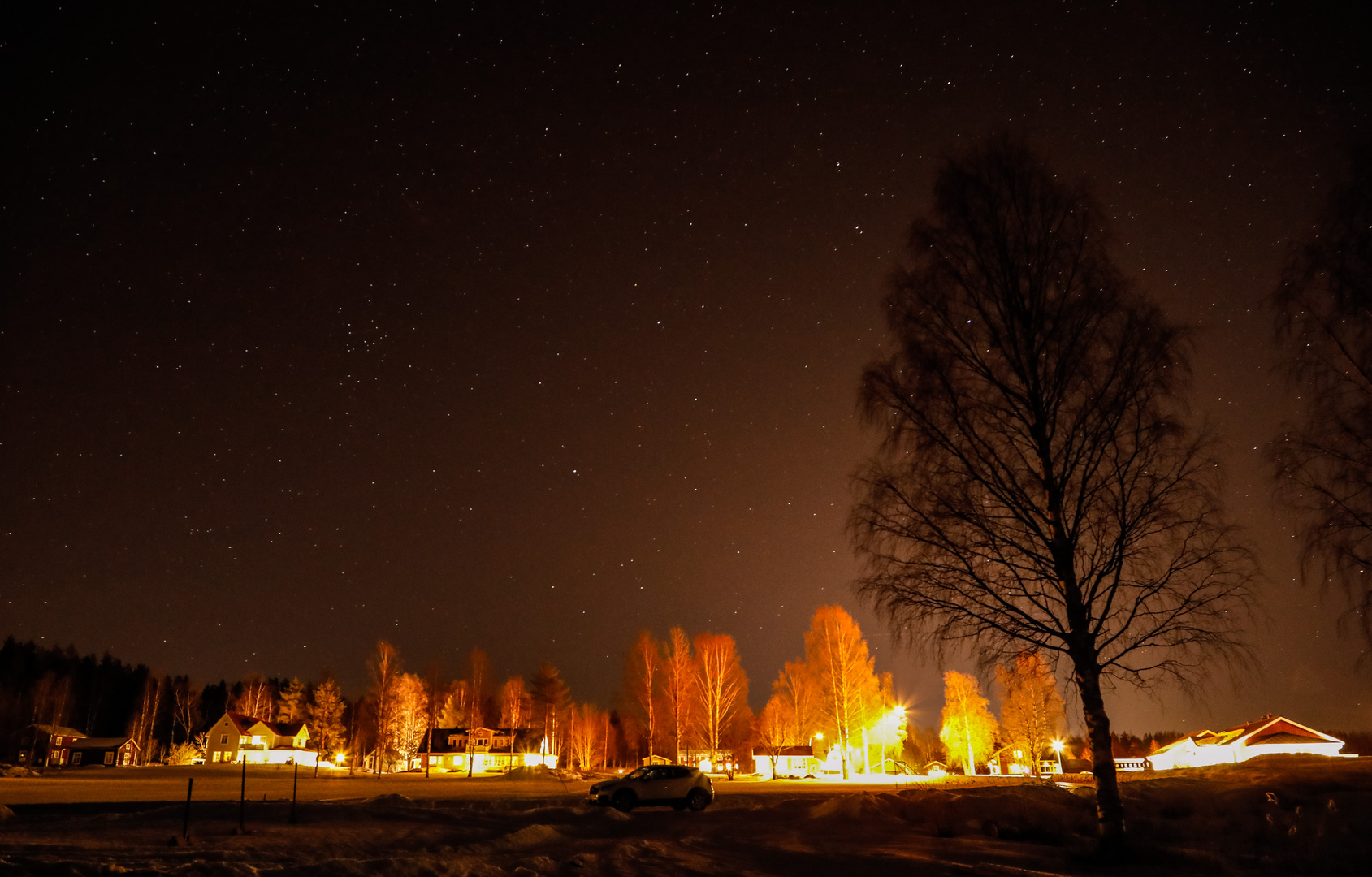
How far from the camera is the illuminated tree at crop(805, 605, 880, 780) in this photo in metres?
51.4

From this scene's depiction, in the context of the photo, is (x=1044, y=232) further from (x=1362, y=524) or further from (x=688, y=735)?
(x=688, y=735)

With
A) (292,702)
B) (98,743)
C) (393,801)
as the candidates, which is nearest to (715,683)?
(393,801)

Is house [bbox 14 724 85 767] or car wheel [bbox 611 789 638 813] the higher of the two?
car wheel [bbox 611 789 638 813]

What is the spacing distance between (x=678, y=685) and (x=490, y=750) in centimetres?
4503

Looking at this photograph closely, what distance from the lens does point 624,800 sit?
84.9ft

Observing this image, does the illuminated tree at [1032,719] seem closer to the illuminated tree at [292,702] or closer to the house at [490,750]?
the house at [490,750]

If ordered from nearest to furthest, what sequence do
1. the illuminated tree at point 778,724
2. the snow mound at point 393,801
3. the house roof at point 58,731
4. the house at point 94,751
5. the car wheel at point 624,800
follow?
the snow mound at point 393,801, the car wheel at point 624,800, the illuminated tree at point 778,724, the house roof at point 58,731, the house at point 94,751

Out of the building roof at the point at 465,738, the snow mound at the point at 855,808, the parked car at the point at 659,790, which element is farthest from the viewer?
the building roof at the point at 465,738

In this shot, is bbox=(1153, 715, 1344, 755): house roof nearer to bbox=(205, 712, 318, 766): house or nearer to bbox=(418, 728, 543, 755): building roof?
bbox=(418, 728, 543, 755): building roof

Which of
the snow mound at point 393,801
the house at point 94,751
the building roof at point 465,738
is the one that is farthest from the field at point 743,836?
the house at point 94,751

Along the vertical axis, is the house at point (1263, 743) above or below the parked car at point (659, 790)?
below

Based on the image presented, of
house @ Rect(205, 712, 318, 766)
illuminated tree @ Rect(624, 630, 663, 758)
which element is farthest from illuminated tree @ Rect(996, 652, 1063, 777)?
house @ Rect(205, 712, 318, 766)

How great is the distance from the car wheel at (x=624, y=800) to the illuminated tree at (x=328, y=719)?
5480cm

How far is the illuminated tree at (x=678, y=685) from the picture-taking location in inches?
2179
